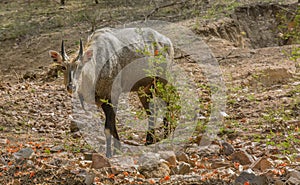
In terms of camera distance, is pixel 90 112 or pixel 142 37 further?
pixel 90 112

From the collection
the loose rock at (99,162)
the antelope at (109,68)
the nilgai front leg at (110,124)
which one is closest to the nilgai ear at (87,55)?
the antelope at (109,68)

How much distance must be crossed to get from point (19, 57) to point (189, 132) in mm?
8602

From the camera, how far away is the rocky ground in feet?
14.7

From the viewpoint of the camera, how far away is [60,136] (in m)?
6.85

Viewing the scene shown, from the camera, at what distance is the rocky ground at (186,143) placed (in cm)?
449

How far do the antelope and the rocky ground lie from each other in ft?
1.09

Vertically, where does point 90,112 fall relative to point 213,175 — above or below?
below

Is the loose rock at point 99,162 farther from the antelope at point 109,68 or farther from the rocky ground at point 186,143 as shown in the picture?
the antelope at point 109,68

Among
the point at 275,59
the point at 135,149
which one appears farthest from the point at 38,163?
the point at 275,59

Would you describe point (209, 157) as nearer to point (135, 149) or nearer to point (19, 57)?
point (135, 149)

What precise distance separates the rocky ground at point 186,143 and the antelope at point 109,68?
33 cm

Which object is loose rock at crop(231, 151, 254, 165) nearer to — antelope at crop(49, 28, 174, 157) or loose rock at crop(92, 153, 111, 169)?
antelope at crop(49, 28, 174, 157)

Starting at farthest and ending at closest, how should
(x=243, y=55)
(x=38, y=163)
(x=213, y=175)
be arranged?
(x=243, y=55) < (x=38, y=163) < (x=213, y=175)

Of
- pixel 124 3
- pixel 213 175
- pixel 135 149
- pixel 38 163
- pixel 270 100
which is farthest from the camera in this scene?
pixel 124 3
